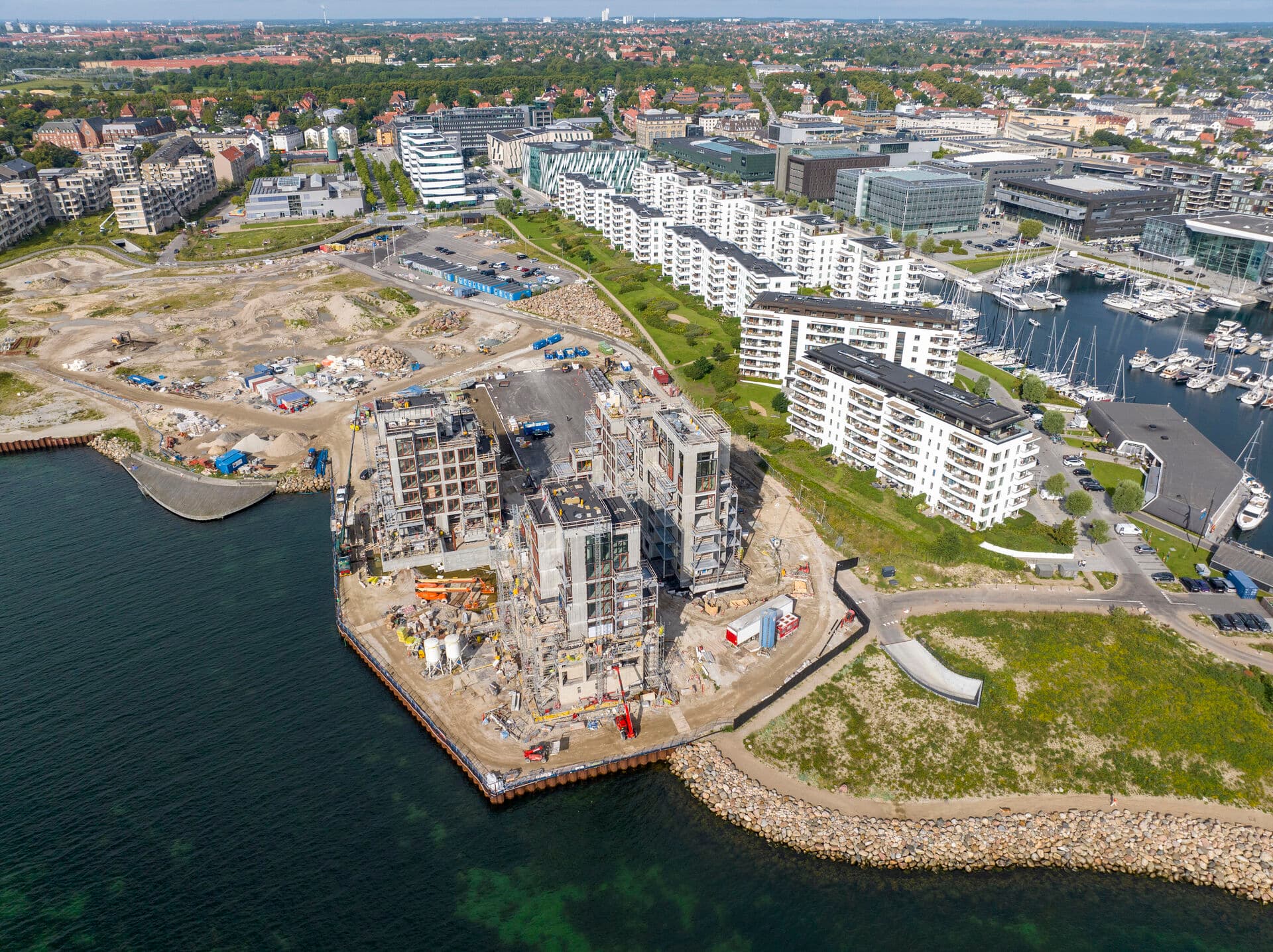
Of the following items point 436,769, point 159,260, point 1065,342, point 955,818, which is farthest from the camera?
point 159,260

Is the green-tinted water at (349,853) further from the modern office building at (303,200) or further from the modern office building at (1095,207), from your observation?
the modern office building at (1095,207)

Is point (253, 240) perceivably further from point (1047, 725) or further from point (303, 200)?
point (1047, 725)

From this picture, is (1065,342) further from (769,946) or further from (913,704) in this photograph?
(769,946)

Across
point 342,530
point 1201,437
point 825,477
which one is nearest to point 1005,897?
point 825,477

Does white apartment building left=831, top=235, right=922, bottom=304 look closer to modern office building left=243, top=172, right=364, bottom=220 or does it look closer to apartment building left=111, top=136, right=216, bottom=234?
modern office building left=243, top=172, right=364, bottom=220

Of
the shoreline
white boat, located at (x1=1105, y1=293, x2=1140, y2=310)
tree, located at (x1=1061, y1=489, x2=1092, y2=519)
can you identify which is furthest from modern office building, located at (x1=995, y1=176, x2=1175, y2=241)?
the shoreline

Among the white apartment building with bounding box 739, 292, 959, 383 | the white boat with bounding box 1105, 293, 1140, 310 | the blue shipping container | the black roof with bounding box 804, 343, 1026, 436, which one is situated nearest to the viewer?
the blue shipping container
